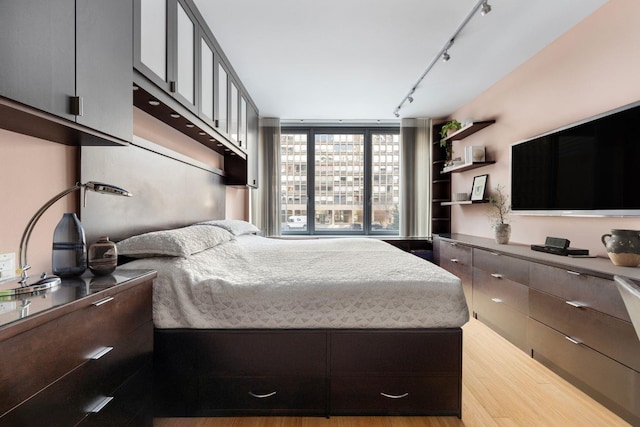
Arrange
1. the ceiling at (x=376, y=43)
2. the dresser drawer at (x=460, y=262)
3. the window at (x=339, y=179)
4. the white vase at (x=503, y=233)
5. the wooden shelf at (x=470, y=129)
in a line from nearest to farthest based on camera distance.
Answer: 1. the ceiling at (x=376, y=43)
2. the white vase at (x=503, y=233)
3. the dresser drawer at (x=460, y=262)
4. the wooden shelf at (x=470, y=129)
5. the window at (x=339, y=179)

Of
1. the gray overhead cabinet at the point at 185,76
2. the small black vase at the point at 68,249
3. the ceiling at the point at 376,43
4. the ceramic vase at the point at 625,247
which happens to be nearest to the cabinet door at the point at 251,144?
the ceiling at the point at 376,43

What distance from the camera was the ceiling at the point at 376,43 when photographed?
7.56 ft

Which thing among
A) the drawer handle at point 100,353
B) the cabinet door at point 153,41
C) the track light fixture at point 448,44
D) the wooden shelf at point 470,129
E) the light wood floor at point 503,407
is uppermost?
the track light fixture at point 448,44

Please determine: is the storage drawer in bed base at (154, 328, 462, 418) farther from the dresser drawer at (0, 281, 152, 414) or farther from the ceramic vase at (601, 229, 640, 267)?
the ceramic vase at (601, 229, 640, 267)

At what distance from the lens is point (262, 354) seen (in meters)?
1.58

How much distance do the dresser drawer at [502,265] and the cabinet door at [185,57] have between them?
2.71m

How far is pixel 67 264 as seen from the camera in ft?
3.99

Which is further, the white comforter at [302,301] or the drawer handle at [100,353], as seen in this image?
the white comforter at [302,301]

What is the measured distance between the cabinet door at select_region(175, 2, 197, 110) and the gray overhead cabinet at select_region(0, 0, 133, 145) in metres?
0.58

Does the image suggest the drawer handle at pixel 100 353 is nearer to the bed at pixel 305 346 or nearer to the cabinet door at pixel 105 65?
the bed at pixel 305 346

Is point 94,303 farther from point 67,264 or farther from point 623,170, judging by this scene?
point 623,170

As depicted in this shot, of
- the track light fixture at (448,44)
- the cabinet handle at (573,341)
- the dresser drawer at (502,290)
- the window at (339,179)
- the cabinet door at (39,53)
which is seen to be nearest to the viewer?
the cabinet door at (39,53)

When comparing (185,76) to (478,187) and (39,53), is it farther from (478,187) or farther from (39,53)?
(478,187)

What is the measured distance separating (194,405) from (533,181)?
315cm
